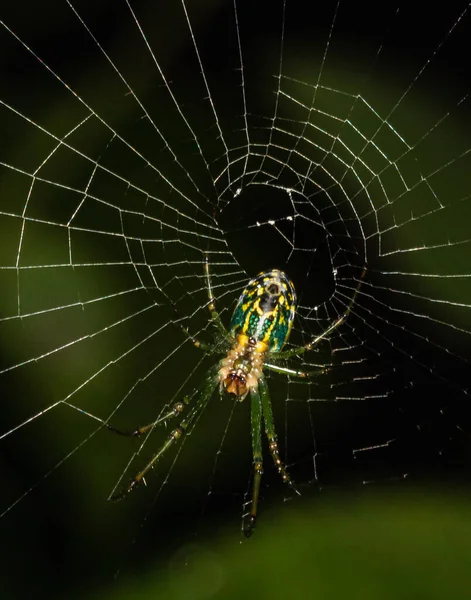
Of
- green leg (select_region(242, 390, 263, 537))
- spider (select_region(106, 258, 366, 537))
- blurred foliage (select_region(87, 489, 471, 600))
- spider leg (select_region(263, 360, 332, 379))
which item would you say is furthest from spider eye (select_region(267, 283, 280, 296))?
blurred foliage (select_region(87, 489, 471, 600))

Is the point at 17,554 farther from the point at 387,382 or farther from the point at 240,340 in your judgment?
the point at 387,382

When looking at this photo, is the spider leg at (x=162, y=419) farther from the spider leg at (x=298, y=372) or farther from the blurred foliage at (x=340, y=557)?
the blurred foliage at (x=340, y=557)

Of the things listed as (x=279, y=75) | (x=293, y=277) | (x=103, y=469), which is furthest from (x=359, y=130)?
(x=103, y=469)

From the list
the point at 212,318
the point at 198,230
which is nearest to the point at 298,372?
the point at 212,318

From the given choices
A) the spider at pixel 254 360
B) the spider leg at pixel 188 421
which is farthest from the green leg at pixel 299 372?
the spider leg at pixel 188 421

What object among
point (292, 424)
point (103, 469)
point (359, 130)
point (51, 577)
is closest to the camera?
point (51, 577)

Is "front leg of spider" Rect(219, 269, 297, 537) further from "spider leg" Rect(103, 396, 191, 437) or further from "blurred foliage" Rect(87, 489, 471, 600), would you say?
"blurred foliage" Rect(87, 489, 471, 600)
